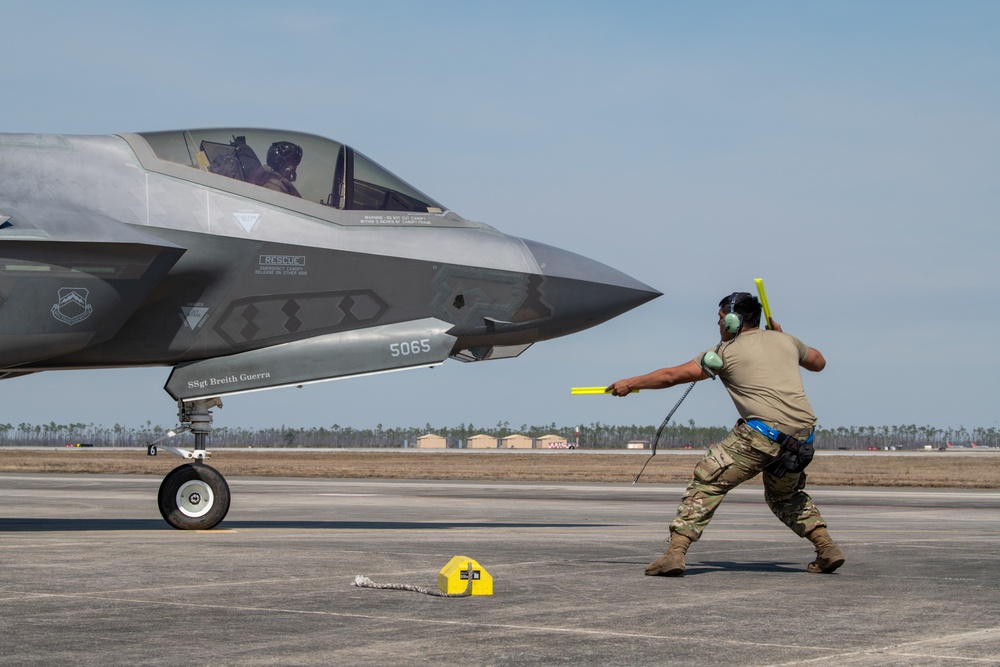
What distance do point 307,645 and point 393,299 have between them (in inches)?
334

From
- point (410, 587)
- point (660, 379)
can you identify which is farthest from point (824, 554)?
point (410, 587)

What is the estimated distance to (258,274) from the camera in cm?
1414

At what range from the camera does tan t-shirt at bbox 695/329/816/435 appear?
1005 centimetres

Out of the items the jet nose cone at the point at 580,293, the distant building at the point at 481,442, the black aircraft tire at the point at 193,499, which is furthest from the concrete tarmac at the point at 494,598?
the distant building at the point at 481,442

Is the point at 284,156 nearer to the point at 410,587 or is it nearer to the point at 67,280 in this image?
the point at 67,280

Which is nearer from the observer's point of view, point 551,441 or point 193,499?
point 193,499

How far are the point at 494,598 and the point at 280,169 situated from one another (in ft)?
26.1

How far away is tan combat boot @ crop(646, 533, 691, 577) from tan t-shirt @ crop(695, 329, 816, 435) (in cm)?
130

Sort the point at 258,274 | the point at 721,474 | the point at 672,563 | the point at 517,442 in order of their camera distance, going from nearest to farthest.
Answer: the point at 672,563, the point at 721,474, the point at 258,274, the point at 517,442

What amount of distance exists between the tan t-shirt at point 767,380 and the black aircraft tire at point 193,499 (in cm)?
679

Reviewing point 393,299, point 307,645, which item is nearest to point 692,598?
point 307,645

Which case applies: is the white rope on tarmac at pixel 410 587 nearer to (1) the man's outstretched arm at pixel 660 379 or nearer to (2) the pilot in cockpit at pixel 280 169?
(1) the man's outstretched arm at pixel 660 379

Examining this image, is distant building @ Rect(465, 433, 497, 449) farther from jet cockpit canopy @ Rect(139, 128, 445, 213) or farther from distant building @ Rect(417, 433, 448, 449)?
jet cockpit canopy @ Rect(139, 128, 445, 213)

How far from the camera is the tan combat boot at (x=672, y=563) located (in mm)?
9578
